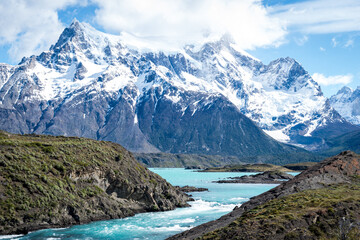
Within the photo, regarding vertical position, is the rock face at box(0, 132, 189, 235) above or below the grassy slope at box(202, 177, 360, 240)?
above

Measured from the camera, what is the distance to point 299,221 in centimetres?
4678

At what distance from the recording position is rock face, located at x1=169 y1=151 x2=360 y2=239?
4591cm

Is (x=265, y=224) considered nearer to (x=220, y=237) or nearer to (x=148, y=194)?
(x=220, y=237)

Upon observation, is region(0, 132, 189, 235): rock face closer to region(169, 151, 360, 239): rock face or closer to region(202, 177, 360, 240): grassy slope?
region(169, 151, 360, 239): rock face

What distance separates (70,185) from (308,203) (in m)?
42.0

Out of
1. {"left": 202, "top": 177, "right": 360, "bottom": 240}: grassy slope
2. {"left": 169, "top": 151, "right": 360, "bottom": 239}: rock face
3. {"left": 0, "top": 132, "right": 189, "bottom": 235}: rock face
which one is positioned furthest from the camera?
{"left": 0, "top": 132, "right": 189, "bottom": 235}: rock face

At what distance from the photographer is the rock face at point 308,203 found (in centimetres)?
4591

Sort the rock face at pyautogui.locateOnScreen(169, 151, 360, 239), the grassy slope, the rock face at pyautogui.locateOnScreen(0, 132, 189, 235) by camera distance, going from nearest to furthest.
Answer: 1. the grassy slope
2. the rock face at pyautogui.locateOnScreen(169, 151, 360, 239)
3. the rock face at pyautogui.locateOnScreen(0, 132, 189, 235)

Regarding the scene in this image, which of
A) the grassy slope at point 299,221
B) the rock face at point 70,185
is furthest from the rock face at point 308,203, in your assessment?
the rock face at point 70,185

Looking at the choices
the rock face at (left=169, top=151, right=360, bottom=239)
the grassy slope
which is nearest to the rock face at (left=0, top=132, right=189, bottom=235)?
the rock face at (left=169, top=151, right=360, bottom=239)

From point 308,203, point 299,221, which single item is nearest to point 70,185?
point 308,203

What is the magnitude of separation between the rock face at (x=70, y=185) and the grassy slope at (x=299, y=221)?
102 ft

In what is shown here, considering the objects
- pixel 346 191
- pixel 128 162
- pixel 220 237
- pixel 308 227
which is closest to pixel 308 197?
pixel 346 191

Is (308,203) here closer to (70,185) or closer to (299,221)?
(299,221)
